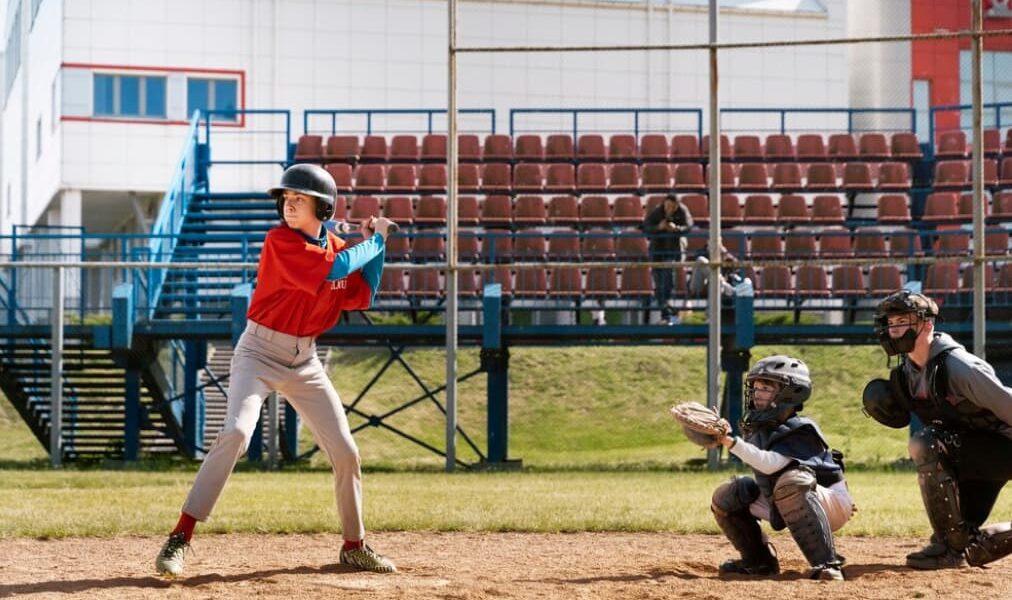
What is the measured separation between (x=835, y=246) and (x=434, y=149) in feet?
21.8

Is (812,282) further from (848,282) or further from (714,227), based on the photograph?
(714,227)

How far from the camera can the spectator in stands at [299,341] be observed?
7910 mm

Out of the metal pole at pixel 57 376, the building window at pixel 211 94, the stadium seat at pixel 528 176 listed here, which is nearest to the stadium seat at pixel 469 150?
the stadium seat at pixel 528 176

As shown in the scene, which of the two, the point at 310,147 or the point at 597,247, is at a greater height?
the point at 310,147

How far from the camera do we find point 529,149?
23.7 metres

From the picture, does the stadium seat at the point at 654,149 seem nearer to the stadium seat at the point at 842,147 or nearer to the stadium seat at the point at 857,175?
the stadium seat at the point at 842,147

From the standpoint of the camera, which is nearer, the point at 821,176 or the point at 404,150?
the point at 821,176

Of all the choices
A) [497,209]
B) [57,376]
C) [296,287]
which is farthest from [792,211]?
[296,287]

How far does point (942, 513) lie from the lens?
26.4 feet

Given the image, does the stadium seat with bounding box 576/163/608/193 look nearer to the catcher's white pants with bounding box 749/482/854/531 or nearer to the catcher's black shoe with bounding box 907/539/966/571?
the catcher's black shoe with bounding box 907/539/966/571

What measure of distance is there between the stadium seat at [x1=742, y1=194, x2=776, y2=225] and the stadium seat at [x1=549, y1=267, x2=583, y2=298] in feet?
11.3

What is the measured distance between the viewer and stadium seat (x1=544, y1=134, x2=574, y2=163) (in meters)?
23.7

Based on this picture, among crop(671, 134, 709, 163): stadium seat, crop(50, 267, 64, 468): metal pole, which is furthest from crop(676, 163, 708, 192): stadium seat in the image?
crop(50, 267, 64, 468): metal pole

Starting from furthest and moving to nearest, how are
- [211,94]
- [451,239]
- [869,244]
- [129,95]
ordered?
[211,94]
[129,95]
[869,244]
[451,239]
